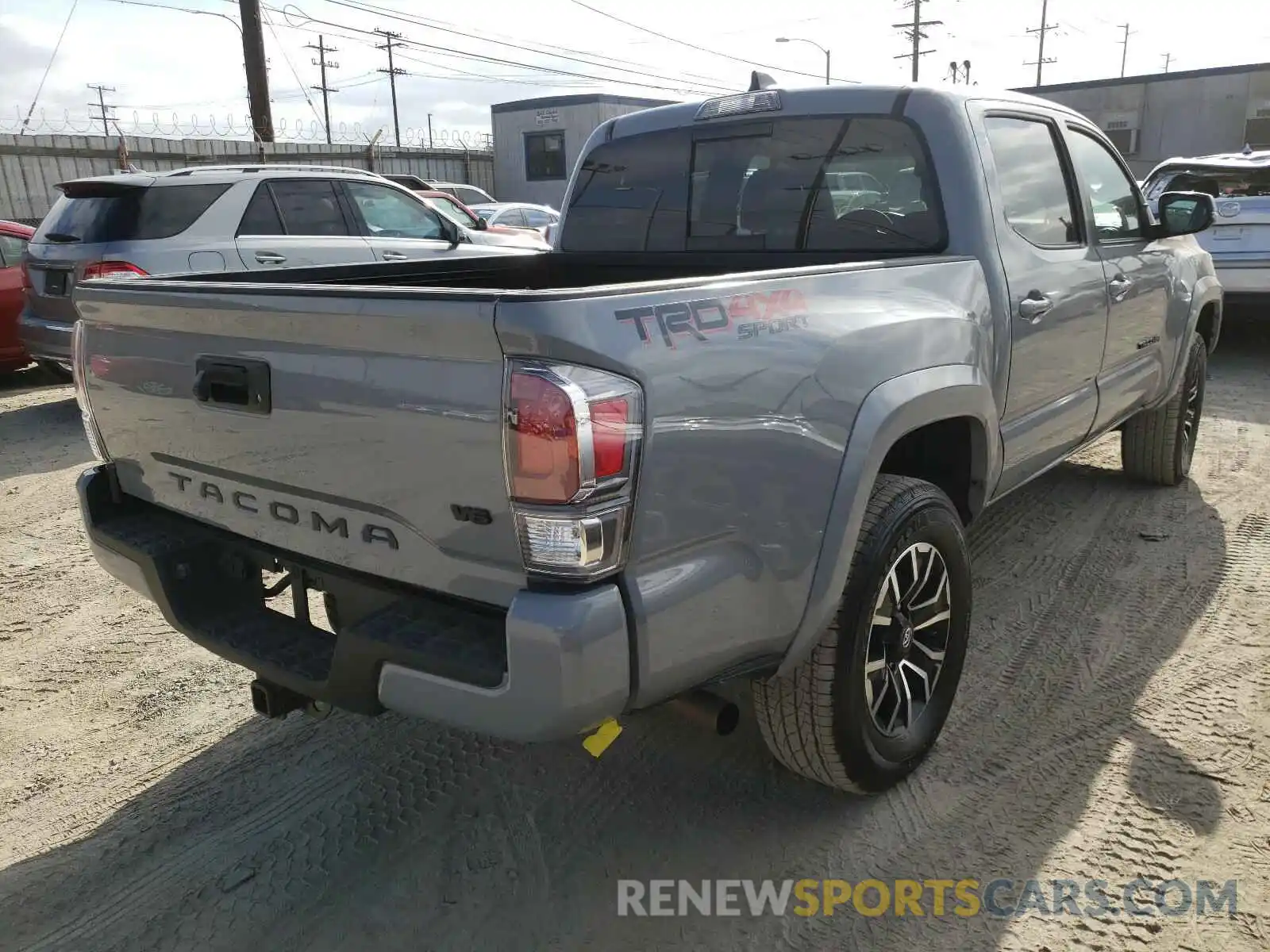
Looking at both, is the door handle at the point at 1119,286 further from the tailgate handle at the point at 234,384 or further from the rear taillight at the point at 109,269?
the rear taillight at the point at 109,269

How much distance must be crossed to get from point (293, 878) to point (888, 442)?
190cm

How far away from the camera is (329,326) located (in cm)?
207

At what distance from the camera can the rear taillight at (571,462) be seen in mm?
1808

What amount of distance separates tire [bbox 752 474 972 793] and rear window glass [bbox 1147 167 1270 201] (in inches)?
303

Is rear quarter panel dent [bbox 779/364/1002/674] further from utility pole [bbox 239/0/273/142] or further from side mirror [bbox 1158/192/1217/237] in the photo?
utility pole [bbox 239/0/273/142]

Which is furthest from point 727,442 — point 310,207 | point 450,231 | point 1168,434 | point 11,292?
point 11,292

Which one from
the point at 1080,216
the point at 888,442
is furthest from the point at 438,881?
the point at 1080,216

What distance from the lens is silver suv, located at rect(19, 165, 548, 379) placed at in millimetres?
7266

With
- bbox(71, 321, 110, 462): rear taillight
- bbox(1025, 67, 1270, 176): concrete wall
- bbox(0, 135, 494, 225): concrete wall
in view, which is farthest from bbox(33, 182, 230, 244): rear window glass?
bbox(1025, 67, 1270, 176): concrete wall

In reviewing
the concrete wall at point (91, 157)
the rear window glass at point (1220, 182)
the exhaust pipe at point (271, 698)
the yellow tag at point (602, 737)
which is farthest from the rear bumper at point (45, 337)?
the concrete wall at point (91, 157)

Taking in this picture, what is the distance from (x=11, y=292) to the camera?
8.45m

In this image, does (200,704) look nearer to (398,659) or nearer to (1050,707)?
(398,659)

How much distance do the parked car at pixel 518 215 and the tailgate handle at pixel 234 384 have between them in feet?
47.7

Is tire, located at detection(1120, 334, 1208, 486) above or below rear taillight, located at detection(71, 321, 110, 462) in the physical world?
below
